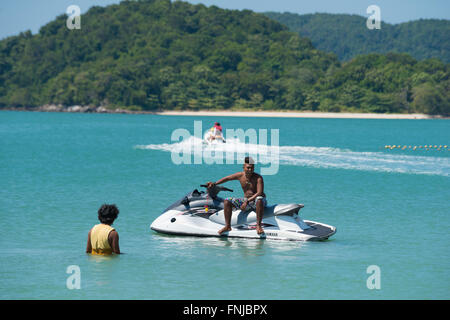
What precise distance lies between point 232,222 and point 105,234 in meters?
3.42

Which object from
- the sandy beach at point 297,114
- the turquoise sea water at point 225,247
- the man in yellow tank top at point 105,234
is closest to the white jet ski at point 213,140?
the turquoise sea water at point 225,247

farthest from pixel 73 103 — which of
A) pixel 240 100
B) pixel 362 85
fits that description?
pixel 362 85

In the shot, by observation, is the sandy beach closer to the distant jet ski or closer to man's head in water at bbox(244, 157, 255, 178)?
the distant jet ski

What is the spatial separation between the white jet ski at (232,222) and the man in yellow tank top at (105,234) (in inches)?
96.3

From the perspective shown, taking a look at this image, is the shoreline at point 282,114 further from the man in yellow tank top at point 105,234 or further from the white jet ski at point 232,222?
the man in yellow tank top at point 105,234

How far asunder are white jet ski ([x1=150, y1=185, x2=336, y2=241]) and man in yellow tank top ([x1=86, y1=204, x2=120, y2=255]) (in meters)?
2.45

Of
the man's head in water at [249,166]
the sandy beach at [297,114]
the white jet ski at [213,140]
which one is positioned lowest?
the sandy beach at [297,114]

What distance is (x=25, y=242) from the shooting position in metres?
15.5

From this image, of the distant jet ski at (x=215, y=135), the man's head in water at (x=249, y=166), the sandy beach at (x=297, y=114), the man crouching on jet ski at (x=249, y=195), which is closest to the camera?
the man's head in water at (x=249, y=166)

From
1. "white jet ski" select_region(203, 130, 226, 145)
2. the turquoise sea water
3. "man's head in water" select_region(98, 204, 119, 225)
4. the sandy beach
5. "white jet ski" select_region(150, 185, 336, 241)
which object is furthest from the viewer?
the sandy beach

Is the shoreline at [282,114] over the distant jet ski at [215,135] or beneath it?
beneath

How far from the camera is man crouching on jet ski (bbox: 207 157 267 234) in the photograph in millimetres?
14859

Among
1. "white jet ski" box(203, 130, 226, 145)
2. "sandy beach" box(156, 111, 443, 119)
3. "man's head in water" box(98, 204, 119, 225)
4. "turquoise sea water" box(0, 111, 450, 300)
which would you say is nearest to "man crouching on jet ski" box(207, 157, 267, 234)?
"turquoise sea water" box(0, 111, 450, 300)

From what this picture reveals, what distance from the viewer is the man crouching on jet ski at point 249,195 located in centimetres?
1486
